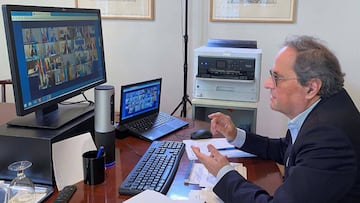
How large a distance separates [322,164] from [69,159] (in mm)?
857

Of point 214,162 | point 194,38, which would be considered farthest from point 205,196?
point 194,38

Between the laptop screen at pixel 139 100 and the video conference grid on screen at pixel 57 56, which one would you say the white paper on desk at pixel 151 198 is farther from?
the laptop screen at pixel 139 100

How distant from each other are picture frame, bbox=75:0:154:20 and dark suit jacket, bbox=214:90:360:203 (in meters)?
2.41

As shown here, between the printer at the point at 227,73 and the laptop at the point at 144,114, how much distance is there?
0.59 m

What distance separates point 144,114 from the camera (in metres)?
2.00

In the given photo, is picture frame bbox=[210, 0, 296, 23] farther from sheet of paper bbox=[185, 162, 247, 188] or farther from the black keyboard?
sheet of paper bbox=[185, 162, 247, 188]

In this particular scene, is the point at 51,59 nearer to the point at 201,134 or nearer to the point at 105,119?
the point at 105,119

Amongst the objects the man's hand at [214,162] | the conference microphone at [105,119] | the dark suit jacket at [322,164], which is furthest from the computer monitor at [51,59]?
the dark suit jacket at [322,164]

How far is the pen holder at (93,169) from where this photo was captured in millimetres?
1316

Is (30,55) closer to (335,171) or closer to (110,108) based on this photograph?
(110,108)

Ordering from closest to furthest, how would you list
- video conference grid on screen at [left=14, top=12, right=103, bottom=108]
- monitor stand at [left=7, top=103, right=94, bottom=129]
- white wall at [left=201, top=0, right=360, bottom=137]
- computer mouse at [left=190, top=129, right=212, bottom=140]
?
video conference grid on screen at [left=14, top=12, right=103, bottom=108] < monitor stand at [left=7, top=103, right=94, bottom=129] < computer mouse at [left=190, top=129, right=212, bottom=140] < white wall at [left=201, top=0, right=360, bottom=137]

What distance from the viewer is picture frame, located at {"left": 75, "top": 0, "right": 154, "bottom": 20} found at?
3.38m

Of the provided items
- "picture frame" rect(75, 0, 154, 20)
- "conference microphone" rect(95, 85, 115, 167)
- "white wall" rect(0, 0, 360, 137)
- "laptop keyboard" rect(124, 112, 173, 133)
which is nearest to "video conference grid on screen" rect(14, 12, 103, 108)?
"conference microphone" rect(95, 85, 115, 167)

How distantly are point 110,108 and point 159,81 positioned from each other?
0.69 m
